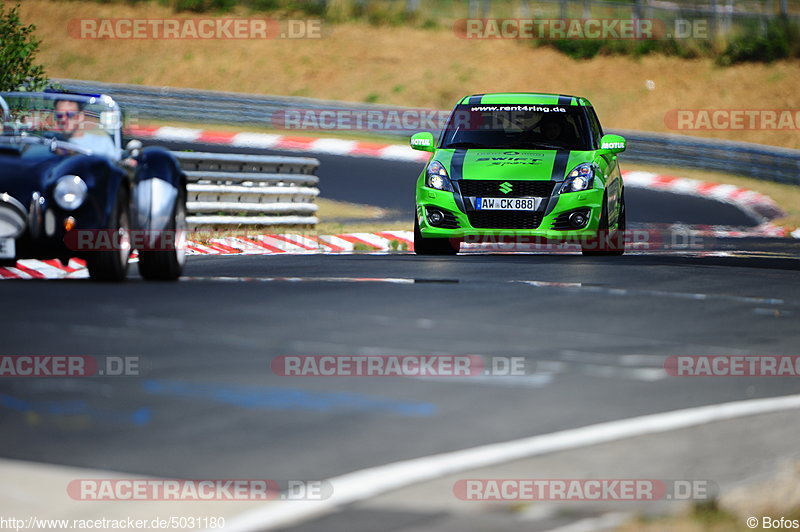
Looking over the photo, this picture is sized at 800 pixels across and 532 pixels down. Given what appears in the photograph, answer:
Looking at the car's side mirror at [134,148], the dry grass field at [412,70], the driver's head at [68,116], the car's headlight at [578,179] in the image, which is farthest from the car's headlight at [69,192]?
the dry grass field at [412,70]

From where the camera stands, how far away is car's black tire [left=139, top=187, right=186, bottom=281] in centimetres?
1144

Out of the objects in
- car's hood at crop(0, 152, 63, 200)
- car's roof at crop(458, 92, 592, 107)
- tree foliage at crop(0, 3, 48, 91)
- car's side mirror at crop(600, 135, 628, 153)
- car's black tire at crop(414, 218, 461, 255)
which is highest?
tree foliage at crop(0, 3, 48, 91)

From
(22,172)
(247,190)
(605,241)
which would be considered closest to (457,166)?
(605,241)

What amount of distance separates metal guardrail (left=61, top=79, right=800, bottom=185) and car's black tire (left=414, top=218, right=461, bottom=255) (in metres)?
15.1

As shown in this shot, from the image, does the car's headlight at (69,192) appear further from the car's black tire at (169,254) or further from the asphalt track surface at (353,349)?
the car's black tire at (169,254)

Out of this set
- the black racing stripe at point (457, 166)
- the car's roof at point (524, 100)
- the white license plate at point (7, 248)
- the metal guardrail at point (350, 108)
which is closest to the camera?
the white license plate at point (7, 248)

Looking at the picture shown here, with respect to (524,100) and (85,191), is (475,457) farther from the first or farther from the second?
(524,100)

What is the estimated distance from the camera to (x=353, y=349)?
27.1ft

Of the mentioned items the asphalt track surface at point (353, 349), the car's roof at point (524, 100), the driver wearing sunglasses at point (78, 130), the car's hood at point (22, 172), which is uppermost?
the car's roof at point (524, 100)

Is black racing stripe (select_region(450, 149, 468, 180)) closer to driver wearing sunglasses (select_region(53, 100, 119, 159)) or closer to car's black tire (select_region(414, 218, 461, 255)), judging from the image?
car's black tire (select_region(414, 218, 461, 255))

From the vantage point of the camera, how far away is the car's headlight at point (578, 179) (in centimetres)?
1534

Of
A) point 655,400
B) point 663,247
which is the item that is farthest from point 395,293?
point 663,247

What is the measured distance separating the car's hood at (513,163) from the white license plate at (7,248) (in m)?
6.10

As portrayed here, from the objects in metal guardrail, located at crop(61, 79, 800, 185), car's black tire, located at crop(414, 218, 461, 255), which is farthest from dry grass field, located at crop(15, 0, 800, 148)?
car's black tire, located at crop(414, 218, 461, 255)
